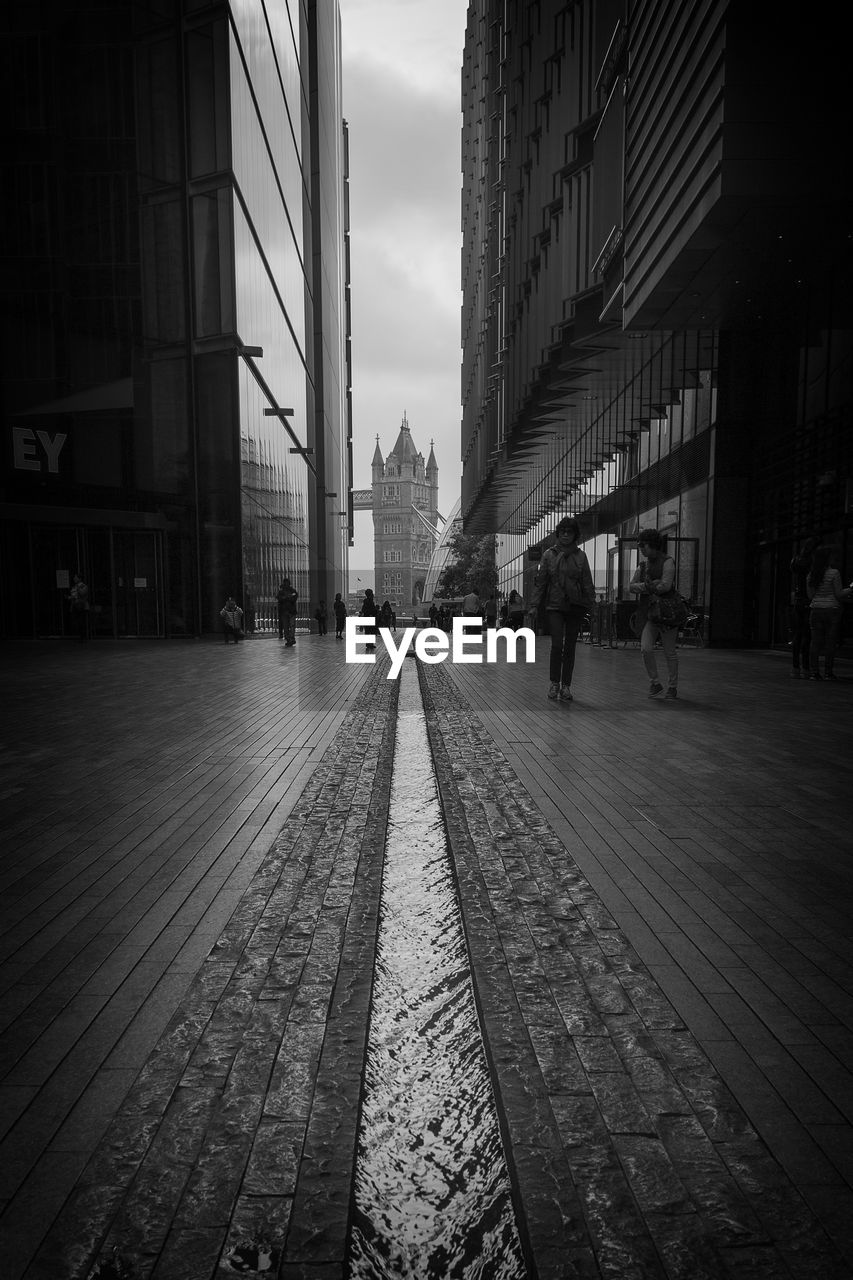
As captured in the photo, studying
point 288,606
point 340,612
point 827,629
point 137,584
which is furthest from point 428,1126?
point 340,612

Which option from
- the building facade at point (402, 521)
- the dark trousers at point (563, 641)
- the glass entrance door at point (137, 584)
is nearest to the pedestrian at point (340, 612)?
the glass entrance door at point (137, 584)

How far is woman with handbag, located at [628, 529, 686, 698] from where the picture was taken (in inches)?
378

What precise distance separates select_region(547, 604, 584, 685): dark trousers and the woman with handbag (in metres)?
0.74

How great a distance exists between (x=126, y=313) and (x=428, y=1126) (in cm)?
2563

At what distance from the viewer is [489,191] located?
37469 mm

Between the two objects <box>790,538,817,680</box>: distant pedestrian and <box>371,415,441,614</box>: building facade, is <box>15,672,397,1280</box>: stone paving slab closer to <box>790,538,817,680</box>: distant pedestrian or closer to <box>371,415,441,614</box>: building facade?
<box>790,538,817,680</box>: distant pedestrian

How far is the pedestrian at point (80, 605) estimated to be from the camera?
2348 cm

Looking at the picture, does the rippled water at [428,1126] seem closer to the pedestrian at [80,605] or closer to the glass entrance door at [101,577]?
the pedestrian at [80,605]

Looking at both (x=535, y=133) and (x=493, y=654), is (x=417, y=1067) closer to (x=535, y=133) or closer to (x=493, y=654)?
(x=493, y=654)

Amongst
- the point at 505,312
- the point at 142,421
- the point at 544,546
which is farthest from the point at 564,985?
the point at 544,546

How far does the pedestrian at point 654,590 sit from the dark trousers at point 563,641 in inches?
29.2

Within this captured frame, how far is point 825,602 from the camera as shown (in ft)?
37.2

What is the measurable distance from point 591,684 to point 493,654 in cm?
814

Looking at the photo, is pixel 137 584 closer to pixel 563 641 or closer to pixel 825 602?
pixel 563 641
